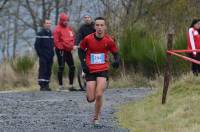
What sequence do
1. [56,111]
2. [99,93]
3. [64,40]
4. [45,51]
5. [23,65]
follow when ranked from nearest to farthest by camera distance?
[99,93], [56,111], [64,40], [45,51], [23,65]

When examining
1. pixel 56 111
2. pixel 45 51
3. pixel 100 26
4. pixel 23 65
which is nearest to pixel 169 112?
pixel 100 26

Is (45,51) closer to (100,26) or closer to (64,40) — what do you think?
(64,40)

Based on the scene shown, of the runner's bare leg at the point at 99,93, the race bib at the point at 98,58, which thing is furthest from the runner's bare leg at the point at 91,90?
the race bib at the point at 98,58

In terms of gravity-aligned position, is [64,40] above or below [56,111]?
above

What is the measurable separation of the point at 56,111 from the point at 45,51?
200 inches

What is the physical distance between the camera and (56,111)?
43.7 feet

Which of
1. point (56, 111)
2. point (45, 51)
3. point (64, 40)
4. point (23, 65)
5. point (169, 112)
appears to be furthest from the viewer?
point (23, 65)

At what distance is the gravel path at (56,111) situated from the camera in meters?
11.0

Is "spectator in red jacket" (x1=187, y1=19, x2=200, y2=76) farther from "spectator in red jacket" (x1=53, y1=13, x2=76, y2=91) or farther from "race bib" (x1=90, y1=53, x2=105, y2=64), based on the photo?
"race bib" (x1=90, y1=53, x2=105, y2=64)

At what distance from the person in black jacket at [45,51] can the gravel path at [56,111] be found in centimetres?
105

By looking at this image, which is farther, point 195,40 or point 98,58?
point 195,40

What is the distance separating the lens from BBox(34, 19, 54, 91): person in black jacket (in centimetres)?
1800

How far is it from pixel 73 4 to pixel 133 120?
25.7 meters

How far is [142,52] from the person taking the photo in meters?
20.1
